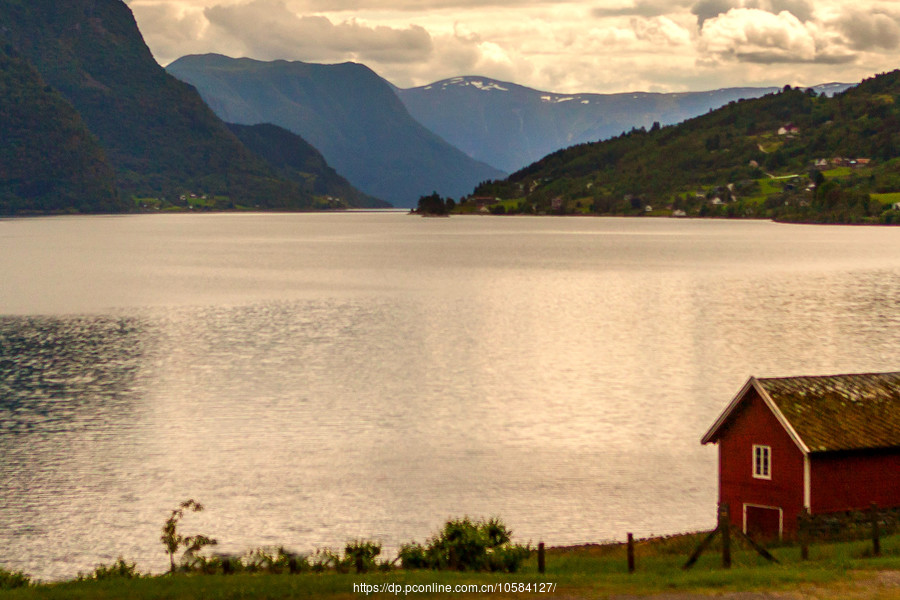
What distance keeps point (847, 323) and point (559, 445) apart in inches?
2626

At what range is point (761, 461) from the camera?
4181 centimetres

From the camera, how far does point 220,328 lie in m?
114

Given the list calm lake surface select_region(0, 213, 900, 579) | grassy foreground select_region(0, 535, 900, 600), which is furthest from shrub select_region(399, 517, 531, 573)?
calm lake surface select_region(0, 213, 900, 579)

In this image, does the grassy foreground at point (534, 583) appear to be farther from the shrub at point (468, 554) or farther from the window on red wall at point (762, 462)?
the window on red wall at point (762, 462)

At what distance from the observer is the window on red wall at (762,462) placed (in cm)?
4134

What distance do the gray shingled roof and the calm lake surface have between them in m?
8.26

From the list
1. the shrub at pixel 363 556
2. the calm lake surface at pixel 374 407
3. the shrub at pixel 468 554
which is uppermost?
the shrub at pixel 468 554

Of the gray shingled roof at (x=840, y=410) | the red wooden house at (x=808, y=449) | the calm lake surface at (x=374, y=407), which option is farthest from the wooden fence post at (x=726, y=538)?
the calm lake surface at (x=374, y=407)

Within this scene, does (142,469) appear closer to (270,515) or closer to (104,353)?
(270,515)

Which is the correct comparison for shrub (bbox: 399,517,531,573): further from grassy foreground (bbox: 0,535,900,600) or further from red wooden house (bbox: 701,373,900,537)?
red wooden house (bbox: 701,373,900,537)

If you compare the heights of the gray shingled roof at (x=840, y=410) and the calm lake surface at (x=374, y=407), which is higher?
the gray shingled roof at (x=840, y=410)

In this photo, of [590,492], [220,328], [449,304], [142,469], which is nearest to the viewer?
[590,492]

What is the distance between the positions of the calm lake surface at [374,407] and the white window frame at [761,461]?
5.40 m

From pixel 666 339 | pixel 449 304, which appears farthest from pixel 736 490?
pixel 449 304
